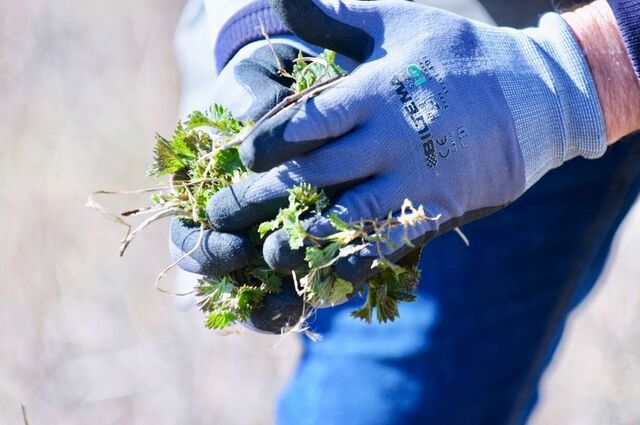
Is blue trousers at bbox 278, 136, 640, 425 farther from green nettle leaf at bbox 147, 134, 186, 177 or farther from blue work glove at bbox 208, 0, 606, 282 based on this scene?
green nettle leaf at bbox 147, 134, 186, 177

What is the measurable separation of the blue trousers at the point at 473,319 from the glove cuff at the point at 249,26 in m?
0.53

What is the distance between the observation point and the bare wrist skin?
1501mm

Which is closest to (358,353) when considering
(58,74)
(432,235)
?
(432,235)

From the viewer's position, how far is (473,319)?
1887 millimetres

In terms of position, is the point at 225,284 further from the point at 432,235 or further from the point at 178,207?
the point at 432,235

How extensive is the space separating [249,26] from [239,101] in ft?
0.67

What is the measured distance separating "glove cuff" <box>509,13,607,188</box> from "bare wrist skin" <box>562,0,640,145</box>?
0.06 feet

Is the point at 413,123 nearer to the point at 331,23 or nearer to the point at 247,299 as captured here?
the point at 331,23

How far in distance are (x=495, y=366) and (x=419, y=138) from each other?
785 millimetres

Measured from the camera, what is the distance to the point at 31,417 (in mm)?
3338

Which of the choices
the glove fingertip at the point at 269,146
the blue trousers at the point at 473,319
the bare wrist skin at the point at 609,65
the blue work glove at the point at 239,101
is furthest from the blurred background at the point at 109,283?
the glove fingertip at the point at 269,146

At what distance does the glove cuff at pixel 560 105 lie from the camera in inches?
56.9

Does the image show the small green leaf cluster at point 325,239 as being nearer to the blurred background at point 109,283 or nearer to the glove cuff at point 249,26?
the glove cuff at point 249,26

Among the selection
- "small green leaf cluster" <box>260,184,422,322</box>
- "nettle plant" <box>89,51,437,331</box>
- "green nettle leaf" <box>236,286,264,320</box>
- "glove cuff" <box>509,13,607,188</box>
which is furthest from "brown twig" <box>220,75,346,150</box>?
"glove cuff" <box>509,13,607,188</box>
